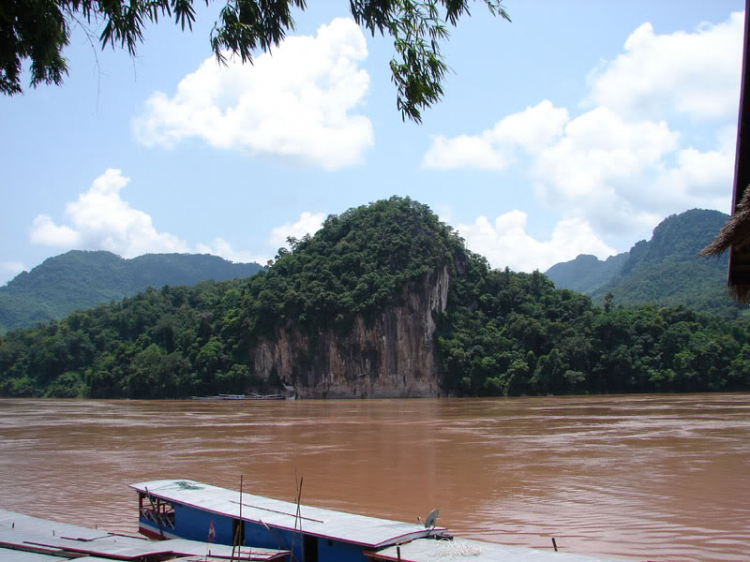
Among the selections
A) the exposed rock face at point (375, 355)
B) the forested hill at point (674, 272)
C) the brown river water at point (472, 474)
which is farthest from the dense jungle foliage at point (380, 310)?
the brown river water at point (472, 474)

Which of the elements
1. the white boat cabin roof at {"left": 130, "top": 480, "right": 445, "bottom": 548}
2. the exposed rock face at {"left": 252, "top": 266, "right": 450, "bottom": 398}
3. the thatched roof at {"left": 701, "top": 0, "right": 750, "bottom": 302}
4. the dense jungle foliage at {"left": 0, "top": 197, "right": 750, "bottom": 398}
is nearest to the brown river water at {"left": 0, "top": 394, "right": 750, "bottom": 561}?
the white boat cabin roof at {"left": 130, "top": 480, "right": 445, "bottom": 548}

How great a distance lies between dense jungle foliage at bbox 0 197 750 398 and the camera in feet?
161

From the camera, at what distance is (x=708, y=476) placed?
1205 cm

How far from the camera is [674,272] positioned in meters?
93.6

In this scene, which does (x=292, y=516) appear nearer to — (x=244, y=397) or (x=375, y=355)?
(x=375, y=355)

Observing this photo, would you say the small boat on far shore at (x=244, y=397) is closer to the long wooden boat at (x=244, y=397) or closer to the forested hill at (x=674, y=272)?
the long wooden boat at (x=244, y=397)

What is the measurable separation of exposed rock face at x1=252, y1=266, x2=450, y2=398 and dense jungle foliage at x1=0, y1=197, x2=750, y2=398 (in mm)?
1068

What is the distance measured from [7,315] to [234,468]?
10298cm

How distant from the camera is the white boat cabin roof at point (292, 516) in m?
6.01

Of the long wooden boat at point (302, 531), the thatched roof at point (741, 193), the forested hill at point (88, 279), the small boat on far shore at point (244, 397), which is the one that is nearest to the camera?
the thatched roof at point (741, 193)

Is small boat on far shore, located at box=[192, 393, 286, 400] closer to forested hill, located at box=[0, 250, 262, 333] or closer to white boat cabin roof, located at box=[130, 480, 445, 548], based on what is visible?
white boat cabin roof, located at box=[130, 480, 445, 548]

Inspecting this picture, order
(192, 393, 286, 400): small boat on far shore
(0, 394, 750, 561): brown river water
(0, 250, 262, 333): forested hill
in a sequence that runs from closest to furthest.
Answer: (0, 394, 750, 561): brown river water → (192, 393, 286, 400): small boat on far shore → (0, 250, 262, 333): forested hill

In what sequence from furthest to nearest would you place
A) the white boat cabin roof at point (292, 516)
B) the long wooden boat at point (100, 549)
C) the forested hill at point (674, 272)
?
the forested hill at point (674, 272) → the long wooden boat at point (100, 549) → the white boat cabin roof at point (292, 516)

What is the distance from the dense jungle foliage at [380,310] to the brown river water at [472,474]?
1014 inches
